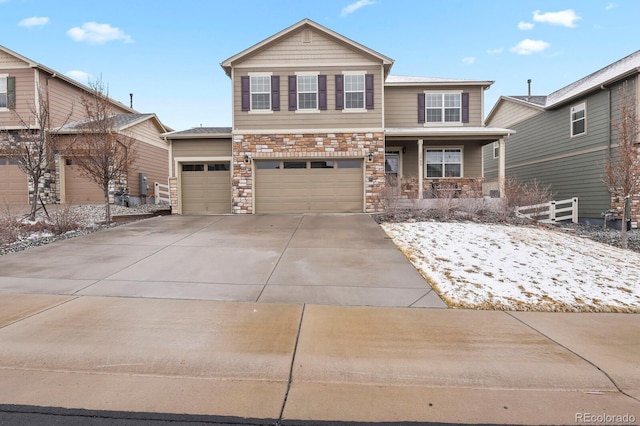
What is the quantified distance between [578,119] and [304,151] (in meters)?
11.7

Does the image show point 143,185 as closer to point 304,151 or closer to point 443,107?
point 304,151

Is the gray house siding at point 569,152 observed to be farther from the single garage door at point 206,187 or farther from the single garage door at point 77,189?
the single garage door at point 77,189

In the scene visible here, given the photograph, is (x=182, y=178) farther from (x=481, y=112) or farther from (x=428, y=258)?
(x=481, y=112)

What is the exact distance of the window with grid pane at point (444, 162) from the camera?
16.5 m

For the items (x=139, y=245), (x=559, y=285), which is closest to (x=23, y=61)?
(x=139, y=245)

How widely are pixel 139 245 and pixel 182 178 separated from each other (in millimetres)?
7082

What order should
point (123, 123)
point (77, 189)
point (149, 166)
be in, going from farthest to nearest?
point (149, 166), point (123, 123), point (77, 189)

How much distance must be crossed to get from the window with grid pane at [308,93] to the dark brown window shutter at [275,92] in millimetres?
836

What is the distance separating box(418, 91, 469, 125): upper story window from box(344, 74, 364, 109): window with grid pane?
351cm

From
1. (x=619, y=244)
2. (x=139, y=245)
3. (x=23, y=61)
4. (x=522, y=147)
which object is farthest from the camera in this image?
(x=522, y=147)

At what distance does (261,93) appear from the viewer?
14453mm

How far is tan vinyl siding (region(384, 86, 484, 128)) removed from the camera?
644 inches

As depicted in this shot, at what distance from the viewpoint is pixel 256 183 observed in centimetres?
1456

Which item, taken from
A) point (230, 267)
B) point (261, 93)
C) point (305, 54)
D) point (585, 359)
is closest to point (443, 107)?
point (305, 54)
